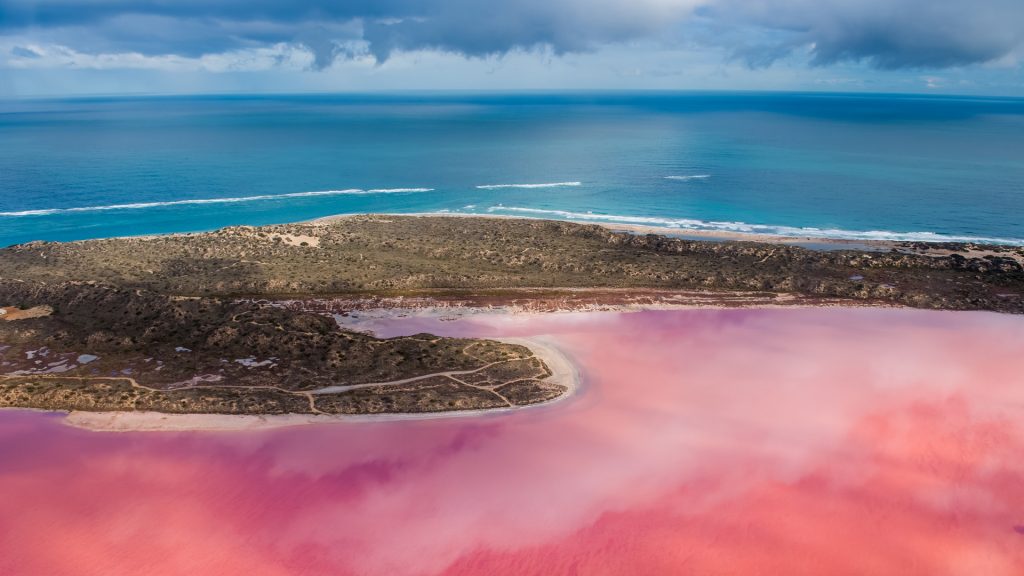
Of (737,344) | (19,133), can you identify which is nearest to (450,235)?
(737,344)

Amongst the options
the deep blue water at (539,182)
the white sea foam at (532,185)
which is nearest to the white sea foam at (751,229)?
the deep blue water at (539,182)

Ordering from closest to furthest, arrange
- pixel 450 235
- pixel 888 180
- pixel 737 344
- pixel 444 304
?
pixel 737 344 → pixel 444 304 → pixel 450 235 → pixel 888 180

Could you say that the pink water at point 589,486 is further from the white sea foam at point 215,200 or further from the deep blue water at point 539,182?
the white sea foam at point 215,200

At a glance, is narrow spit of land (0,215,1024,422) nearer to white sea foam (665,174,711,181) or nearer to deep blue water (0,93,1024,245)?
deep blue water (0,93,1024,245)

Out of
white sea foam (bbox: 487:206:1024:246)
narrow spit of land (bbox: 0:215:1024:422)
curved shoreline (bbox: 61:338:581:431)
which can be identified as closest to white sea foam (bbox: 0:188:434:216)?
white sea foam (bbox: 487:206:1024:246)

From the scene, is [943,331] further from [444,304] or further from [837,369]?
[444,304]

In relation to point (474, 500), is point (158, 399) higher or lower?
higher
